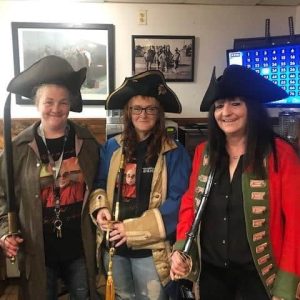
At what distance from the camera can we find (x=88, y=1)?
8.61ft

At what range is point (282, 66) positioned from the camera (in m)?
2.31

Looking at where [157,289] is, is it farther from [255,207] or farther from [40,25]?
[40,25]

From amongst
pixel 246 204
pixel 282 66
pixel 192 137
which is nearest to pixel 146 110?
pixel 246 204

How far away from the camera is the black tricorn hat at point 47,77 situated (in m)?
1.38

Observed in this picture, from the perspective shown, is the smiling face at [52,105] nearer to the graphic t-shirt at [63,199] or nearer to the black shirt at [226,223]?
the graphic t-shirt at [63,199]

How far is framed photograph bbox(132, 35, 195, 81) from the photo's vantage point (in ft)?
8.91

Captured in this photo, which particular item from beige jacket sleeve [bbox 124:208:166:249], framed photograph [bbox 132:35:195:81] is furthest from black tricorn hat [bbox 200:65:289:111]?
framed photograph [bbox 132:35:195:81]

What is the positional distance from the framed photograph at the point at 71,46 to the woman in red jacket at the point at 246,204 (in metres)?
1.60

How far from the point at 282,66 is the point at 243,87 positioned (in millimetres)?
1294

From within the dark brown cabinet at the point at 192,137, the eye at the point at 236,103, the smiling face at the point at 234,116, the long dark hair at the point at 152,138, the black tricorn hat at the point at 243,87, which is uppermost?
the black tricorn hat at the point at 243,87

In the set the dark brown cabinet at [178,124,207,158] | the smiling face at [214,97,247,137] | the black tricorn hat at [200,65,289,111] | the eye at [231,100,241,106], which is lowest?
the dark brown cabinet at [178,124,207,158]

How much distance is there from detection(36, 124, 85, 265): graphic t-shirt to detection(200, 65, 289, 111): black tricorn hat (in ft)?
2.09

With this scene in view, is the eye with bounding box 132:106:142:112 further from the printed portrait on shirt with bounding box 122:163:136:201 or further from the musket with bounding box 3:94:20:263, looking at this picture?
the musket with bounding box 3:94:20:263

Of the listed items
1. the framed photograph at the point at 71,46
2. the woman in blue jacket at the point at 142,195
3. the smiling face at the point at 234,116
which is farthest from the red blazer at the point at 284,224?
the framed photograph at the point at 71,46
